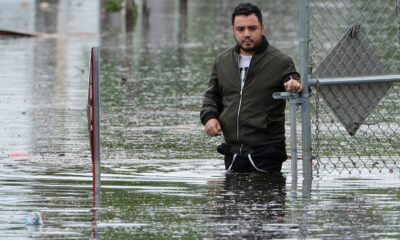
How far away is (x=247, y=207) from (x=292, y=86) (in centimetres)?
115

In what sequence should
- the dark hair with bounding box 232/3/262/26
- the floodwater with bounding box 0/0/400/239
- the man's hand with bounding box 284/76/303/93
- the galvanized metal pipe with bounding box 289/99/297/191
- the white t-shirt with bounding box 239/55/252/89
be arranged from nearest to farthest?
the floodwater with bounding box 0/0/400/239 → the man's hand with bounding box 284/76/303/93 → the galvanized metal pipe with bounding box 289/99/297/191 → the dark hair with bounding box 232/3/262/26 → the white t-shirt with bounding box 239/55/252/89

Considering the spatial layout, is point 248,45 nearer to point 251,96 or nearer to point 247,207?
point 251,96

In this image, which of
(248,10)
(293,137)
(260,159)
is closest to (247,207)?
(293,137)

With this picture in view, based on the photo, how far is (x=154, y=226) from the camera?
8.68m

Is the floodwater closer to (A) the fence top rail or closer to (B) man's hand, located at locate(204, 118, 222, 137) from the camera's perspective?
(B) man's hand, located at locate(204, 118, 222, 137)

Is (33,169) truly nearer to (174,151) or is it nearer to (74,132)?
(174,151)

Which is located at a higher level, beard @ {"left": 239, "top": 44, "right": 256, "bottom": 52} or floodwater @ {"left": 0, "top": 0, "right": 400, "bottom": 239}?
beard @ {"left": 239, "top": 44, "right": 256, "bottom": 52}

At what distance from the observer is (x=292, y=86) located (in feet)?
33.5

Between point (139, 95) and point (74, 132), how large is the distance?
4.26 meters

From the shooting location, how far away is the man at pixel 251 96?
1048 cm

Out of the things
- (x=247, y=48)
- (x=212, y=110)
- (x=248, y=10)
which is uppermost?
(x=248, y=10)

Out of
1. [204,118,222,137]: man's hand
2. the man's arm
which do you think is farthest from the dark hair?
[204,118,222,137]: man's hand

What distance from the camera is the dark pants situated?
10.6 m

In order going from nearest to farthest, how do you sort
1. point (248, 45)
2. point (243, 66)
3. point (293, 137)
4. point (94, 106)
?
point (94, 106), point (293, 137), point (248, 45), point (243, 66)
